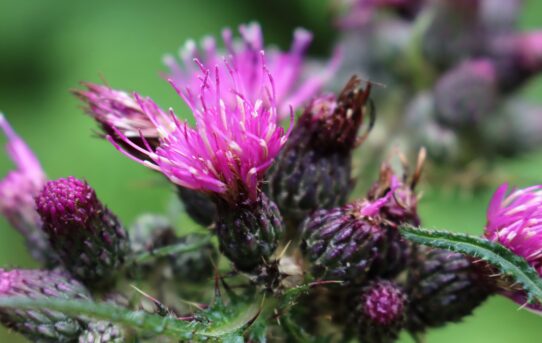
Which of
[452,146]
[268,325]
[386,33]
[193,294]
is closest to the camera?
[268,325]

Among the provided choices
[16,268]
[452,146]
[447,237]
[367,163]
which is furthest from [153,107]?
[452,146]

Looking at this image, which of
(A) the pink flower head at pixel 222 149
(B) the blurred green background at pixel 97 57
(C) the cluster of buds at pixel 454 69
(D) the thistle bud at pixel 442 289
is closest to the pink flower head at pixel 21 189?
(A) the pink flower head at pixel 222 149

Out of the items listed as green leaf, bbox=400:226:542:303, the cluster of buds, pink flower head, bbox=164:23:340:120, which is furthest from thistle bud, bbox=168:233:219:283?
the cluster of buds

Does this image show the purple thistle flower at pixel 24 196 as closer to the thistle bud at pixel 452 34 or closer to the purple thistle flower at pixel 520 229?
the purple thistle flower at pixel 520 229

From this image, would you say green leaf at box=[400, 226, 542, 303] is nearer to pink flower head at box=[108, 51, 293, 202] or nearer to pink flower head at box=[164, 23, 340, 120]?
pink flower head at box=[108, 51, 293, 202]

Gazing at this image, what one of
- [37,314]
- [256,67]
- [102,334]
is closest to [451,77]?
[256,67]

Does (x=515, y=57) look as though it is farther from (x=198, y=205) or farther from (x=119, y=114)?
(x=119, y=114)

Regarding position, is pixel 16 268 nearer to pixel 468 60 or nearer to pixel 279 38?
pixel 468 60
